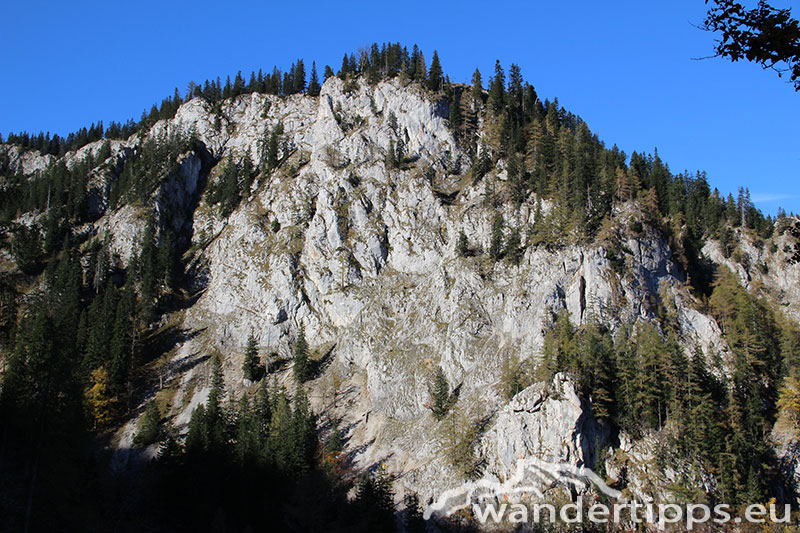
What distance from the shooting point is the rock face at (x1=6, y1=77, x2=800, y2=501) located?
235 ft

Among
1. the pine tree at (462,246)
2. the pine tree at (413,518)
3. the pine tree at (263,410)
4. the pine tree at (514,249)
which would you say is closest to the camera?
the pine tree at (413,518)

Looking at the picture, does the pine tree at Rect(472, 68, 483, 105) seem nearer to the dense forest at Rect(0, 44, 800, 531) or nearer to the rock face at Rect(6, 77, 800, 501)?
the dense forest at Rect(0, 44, 800, 531)

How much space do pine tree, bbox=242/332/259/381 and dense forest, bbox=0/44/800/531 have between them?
0.85 ft

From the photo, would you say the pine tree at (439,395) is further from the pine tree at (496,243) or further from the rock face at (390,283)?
the pine tree at (496,243)

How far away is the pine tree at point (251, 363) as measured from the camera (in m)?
89.7

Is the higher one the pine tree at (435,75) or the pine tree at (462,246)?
the pine tree at (435,75)

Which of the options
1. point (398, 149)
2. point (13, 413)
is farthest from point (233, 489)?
point (398, 149)

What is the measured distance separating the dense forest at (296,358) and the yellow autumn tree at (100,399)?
0.30 m

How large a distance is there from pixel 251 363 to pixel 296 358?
8.17 metres

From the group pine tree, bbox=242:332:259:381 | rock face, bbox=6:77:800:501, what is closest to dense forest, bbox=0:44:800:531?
pine tree, bbox=242:332:259:381

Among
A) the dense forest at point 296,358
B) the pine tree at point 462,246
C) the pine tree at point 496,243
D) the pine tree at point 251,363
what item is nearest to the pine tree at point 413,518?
the dense forest at point 296,358

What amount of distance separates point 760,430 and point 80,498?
77.3 m

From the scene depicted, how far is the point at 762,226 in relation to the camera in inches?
4289

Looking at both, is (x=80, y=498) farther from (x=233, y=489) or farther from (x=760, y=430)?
(x=760, y=430)
